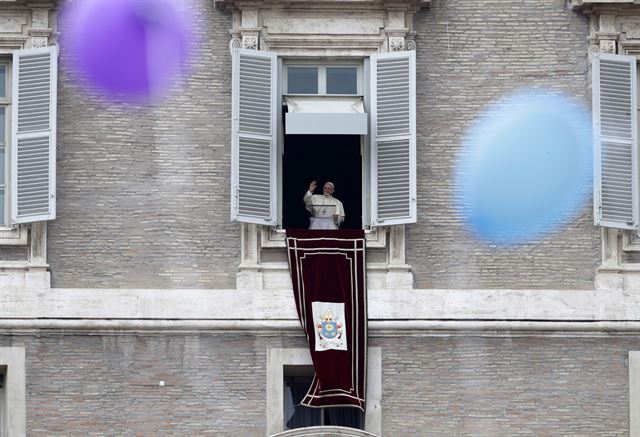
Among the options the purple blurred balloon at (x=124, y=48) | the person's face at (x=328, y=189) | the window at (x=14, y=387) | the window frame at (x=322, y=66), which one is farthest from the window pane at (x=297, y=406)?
the purple blurred balloon at (x=124, y=48)

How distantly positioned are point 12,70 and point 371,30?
470cm

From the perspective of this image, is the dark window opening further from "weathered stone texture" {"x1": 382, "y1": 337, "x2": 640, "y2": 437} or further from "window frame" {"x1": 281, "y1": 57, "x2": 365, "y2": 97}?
"weathered stone texture" {"x1": 382, "y1": 337, "x2": 640, "y2": 437}

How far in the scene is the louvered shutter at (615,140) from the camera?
34625 mm

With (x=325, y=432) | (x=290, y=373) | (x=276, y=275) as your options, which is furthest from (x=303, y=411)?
(x=276, y=275)

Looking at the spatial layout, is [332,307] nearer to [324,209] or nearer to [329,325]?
[329,325]

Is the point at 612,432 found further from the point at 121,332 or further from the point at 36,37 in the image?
the point at 36,37

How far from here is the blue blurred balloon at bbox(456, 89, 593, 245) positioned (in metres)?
34.8

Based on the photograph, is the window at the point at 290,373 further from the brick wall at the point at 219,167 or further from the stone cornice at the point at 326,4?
the stone cornice at the point at 326,4

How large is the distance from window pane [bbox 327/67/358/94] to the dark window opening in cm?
150

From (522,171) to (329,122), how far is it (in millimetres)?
2640

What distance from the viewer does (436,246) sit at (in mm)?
34656

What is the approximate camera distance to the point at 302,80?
3512cm

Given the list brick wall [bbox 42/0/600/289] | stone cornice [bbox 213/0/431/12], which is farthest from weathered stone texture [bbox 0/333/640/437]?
A: stone cornice [bbox 213/0/431/12]

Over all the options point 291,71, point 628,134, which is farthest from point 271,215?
point 628,134
